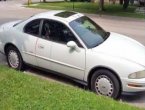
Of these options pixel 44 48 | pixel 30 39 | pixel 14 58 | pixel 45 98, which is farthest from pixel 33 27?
pixel 45 98

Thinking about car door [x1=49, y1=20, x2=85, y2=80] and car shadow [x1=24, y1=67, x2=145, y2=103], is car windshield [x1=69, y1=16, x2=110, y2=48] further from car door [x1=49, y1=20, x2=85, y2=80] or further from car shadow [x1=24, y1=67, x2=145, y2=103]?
car shadow [x1=24, y1=67, x2=145, y2=103]

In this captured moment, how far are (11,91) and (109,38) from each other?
2894 mm

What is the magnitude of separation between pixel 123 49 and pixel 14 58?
2.84 meters

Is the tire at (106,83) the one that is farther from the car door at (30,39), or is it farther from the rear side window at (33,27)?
the rear side window at (33,27)

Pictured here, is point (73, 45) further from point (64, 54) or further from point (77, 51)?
point (64, 54)

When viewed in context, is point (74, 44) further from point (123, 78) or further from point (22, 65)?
point (22, 65)

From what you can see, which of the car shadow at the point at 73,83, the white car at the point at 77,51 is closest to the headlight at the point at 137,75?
the white car at the point at 77,51

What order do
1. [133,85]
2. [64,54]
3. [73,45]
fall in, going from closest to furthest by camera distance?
[133,85]
[73,45]
[64,54]

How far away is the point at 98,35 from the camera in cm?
843

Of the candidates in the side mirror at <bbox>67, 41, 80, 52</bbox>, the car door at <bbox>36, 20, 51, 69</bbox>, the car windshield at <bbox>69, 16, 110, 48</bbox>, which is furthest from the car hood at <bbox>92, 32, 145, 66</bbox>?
the car door at <bbox>36, 20, 51, 69</bbox>

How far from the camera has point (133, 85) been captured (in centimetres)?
721

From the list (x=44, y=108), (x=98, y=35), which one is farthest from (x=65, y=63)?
(x=44, y=108)

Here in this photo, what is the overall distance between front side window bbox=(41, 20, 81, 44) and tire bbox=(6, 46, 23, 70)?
37.5 inches

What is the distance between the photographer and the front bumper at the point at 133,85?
718cm
